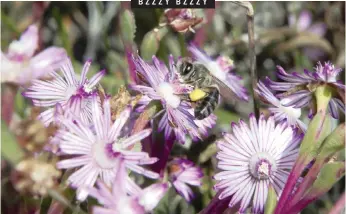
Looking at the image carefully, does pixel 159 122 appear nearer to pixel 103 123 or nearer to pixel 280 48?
pixel 103 123

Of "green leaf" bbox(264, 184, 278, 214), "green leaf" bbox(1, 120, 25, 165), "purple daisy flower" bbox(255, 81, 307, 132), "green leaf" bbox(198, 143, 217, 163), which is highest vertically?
"green leaf" bbox(1, 120, 25, 165)

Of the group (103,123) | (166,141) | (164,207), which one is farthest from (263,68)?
(103,123)

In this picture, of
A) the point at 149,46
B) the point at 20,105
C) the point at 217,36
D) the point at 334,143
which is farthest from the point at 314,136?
the point at 217,36

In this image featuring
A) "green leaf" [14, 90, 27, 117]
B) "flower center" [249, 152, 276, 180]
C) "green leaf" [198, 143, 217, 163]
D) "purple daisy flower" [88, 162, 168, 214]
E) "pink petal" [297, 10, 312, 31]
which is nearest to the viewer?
"purple daisy flower" [88, 162, 168, 214]

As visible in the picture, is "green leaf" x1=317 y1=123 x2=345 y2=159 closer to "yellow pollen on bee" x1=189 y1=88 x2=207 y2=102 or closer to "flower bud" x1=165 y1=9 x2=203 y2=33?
"yellow pollen on bee" x1=189 y1=88 x2=207 y2=102

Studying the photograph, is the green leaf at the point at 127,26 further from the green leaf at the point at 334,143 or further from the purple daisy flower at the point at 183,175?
the green leaf at the point at 334,143

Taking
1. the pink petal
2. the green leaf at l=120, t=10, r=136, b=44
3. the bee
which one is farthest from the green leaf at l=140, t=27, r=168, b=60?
the pink petal
